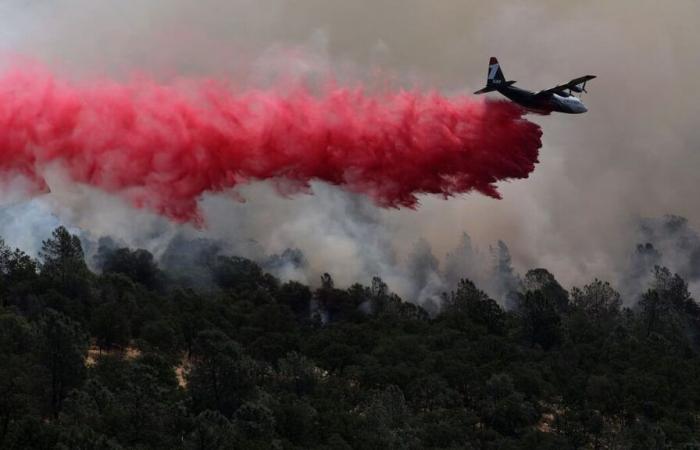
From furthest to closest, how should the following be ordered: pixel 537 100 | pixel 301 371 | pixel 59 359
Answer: pixel 301 371
pixel 59 359
pixel 537 100

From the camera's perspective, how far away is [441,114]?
4183 inches

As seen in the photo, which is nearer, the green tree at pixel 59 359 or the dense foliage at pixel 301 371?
the dense foliage at pixel 301 371

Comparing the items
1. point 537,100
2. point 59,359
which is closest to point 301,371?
point 59,359

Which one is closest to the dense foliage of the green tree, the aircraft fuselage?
the green tree

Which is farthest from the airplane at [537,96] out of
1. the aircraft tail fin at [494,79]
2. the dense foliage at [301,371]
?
the dense foliage at [301,371]

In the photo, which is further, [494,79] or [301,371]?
[301,371]

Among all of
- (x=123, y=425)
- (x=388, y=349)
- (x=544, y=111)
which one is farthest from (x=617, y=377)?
(x=123, y=425)

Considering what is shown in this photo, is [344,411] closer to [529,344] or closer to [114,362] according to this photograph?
[114,362]

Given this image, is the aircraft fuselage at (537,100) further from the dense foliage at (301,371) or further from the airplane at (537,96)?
the dense foliage at (301,371)

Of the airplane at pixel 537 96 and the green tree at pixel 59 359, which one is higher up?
the airplane at pixel 537 96

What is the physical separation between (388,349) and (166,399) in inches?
1786

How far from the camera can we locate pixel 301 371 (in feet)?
413

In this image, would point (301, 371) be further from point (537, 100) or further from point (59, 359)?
point (537, 100)

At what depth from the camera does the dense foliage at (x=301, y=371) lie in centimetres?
10156
